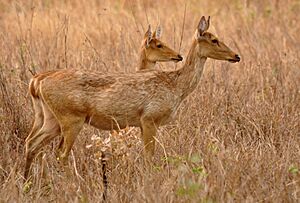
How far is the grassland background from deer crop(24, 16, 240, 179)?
0.64 ft

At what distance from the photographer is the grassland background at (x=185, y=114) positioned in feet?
23.1

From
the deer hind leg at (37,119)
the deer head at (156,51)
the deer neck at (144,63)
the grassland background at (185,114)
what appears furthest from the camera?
the deer neck at (144,63)

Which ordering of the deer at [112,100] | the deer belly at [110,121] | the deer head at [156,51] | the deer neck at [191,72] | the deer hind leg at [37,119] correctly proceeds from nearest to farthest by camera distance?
the deer at [112,100] → the deer belly at [110,121] → the deer hind leg at [37,119] → the deer neck at [191,72] → the deer head at [156,51]

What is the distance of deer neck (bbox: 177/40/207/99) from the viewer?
865 centimetres

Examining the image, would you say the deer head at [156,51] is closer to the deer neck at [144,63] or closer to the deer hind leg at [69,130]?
the deer neck at [144,63]

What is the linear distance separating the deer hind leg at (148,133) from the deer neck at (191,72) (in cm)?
48

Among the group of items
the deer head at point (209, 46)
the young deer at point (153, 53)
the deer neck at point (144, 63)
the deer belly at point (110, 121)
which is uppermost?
the deer head at point (209, 46)

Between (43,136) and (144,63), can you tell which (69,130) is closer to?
(43,136)

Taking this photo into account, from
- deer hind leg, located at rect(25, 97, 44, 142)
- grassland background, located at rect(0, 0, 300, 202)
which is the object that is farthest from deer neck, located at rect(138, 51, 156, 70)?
deer hind leg, located at rect(25, 97, 44, 142)

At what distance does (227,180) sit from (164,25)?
252 inches

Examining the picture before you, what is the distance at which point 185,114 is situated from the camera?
926 centimetres

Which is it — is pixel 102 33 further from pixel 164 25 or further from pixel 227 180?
pixel 227 180

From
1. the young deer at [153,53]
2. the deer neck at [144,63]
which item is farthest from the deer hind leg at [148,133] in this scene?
the deer neck at [144,63]

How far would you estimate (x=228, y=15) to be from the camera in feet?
46.3
